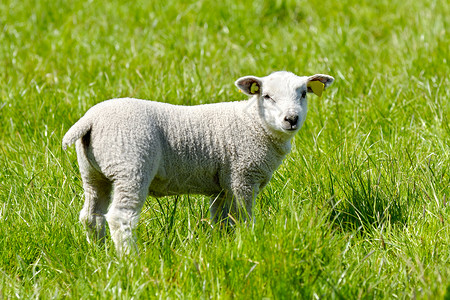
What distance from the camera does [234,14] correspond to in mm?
7277

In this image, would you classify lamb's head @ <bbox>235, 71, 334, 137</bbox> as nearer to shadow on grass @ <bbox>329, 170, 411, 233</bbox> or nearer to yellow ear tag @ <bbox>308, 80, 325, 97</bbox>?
yellow ear tag @ <bbox>308, 80, 325, 97</bbox>

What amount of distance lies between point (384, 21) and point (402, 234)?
4579 millimetres

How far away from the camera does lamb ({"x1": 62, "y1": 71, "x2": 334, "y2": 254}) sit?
313cm

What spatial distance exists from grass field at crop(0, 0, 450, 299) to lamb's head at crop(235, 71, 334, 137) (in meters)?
0.42

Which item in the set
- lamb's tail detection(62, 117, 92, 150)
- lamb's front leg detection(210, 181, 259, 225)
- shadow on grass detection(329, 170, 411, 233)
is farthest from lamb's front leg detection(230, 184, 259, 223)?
lamb's tail detection(62, 117, 92, 150)

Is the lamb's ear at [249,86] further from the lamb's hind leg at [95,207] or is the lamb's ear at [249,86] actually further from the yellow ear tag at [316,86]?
the lamb's hind leg at [95,207]

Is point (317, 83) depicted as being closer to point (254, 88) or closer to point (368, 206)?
point (254, 88)

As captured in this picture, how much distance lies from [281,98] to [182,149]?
0.62 meters

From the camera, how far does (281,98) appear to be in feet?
11.5

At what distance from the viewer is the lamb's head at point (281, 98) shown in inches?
135

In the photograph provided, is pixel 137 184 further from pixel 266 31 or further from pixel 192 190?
A: pixel 266 31

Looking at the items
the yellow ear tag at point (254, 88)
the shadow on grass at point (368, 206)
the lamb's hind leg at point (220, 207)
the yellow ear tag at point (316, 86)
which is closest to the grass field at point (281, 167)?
the shadow on grass at point (368, 206)

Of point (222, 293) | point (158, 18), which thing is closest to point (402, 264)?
point (222, 293)

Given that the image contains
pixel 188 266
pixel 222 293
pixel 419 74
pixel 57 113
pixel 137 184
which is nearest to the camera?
pixel 222 293
